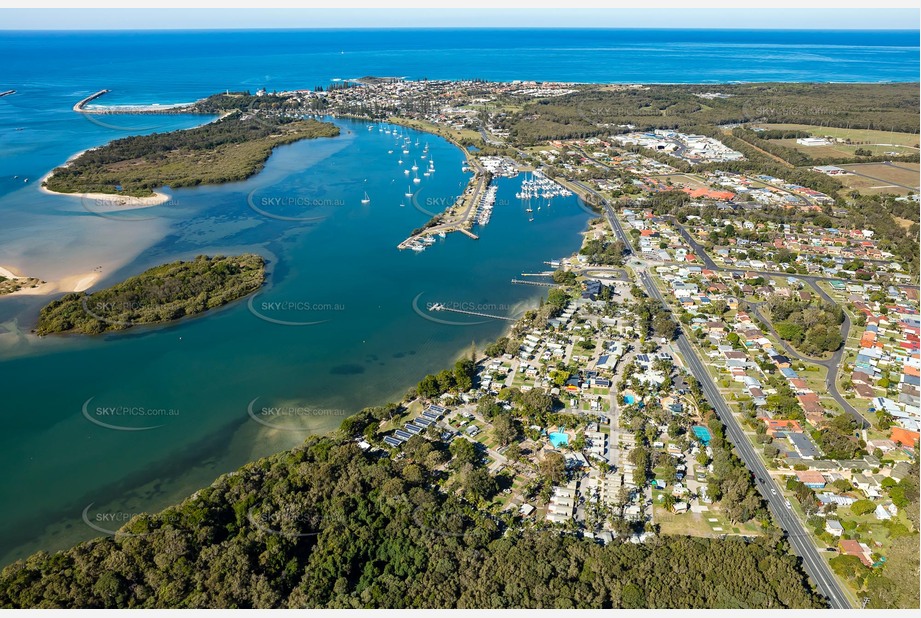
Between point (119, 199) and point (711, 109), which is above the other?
point (711, 109)

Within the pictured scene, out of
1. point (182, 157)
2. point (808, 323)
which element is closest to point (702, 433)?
point (808, 323)

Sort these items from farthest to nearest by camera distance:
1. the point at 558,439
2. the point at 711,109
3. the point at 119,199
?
1. the point at 711,109
2. the point at 119,199
3. the point at 558,439

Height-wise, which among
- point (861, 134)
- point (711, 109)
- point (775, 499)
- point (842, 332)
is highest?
point (711, 109)

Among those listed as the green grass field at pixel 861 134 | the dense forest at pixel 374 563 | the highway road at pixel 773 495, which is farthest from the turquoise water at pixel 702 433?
the green grass field at pixel 861 134

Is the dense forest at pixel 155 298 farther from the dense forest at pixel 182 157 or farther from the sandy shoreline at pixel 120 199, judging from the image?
the dense forest at pixel 182 157

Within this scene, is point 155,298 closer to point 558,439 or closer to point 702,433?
point 558,439

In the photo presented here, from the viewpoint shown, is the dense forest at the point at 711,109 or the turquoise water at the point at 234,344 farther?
the dense forest at the point at 711,109

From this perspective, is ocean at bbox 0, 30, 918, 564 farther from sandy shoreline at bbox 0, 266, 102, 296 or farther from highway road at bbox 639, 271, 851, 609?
highway road at bbox 639, 271, 851, 609
